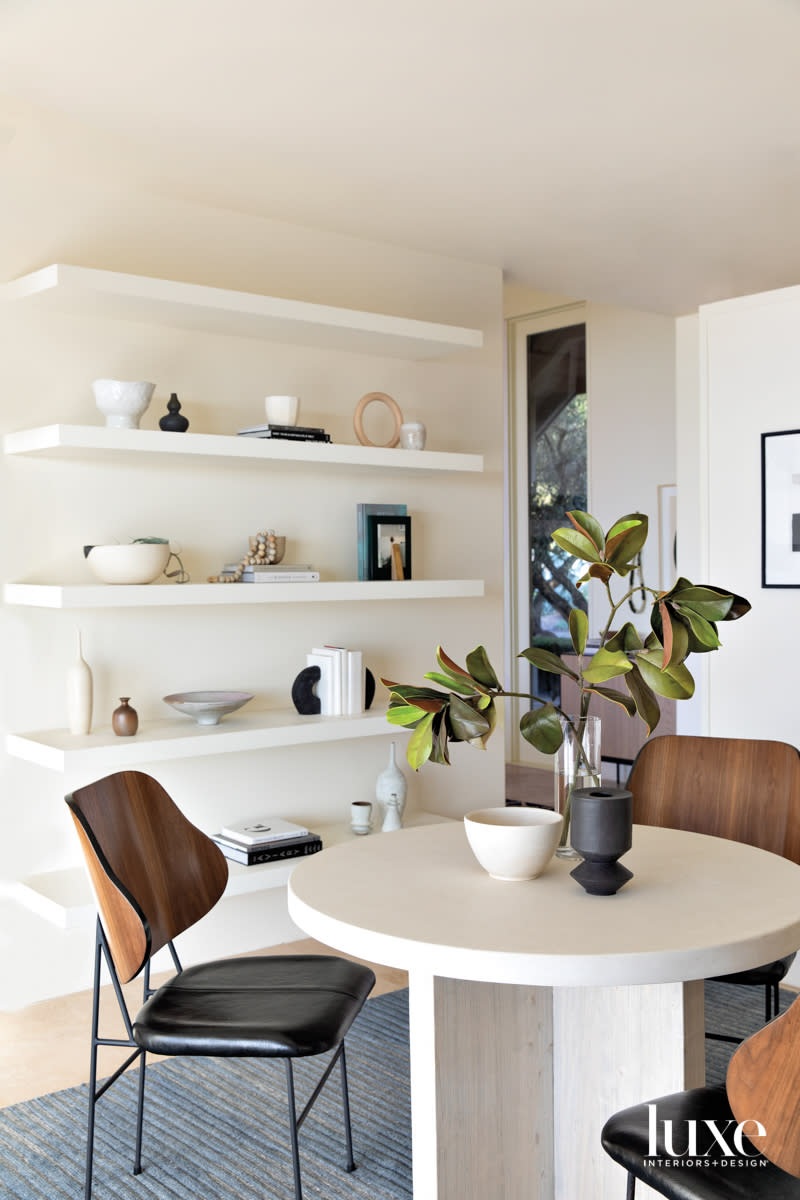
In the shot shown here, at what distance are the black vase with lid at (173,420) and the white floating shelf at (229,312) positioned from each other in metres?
0.28

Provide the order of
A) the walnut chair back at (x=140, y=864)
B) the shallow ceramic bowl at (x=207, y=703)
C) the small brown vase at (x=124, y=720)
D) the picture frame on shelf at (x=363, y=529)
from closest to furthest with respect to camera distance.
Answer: the walnut chair back at (x=140, y=864)
the small brown vase at (x=124, y=720)
the shallow ceramic bowl at (x=207, y=703)
the picture frame on shelf at (x=363, y=529)

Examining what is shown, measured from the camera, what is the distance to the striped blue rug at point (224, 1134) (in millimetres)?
2320

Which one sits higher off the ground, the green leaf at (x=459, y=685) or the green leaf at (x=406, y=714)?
the green leaf at (x=459, y=685)

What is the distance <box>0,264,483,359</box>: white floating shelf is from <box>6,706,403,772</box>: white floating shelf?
1307 mm

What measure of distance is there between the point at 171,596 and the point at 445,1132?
6.17 ft

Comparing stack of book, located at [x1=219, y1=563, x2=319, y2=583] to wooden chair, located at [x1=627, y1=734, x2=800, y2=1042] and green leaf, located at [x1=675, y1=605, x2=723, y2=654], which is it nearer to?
wooden chair, located at [x1=627, y1=734, x2=800, y2=1042]

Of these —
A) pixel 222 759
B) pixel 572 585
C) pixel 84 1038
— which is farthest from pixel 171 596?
pixel 572 585

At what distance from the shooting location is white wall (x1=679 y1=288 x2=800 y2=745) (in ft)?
11.8

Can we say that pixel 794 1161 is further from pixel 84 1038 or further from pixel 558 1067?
pixel 84 1038

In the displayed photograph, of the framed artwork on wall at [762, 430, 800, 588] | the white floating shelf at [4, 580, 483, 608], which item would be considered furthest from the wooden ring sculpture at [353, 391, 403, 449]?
the framed artwork on wall at [762, 430, 800, 588]

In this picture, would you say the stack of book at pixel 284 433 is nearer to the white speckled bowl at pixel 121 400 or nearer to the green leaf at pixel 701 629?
the white speckled bowl at pixel 121 400

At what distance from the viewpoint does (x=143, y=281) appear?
10.6ft

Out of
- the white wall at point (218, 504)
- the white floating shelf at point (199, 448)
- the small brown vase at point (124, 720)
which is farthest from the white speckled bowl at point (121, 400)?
the small brown vase at point (124, 720)

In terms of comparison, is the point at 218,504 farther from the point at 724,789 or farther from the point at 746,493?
the point at 724,789
